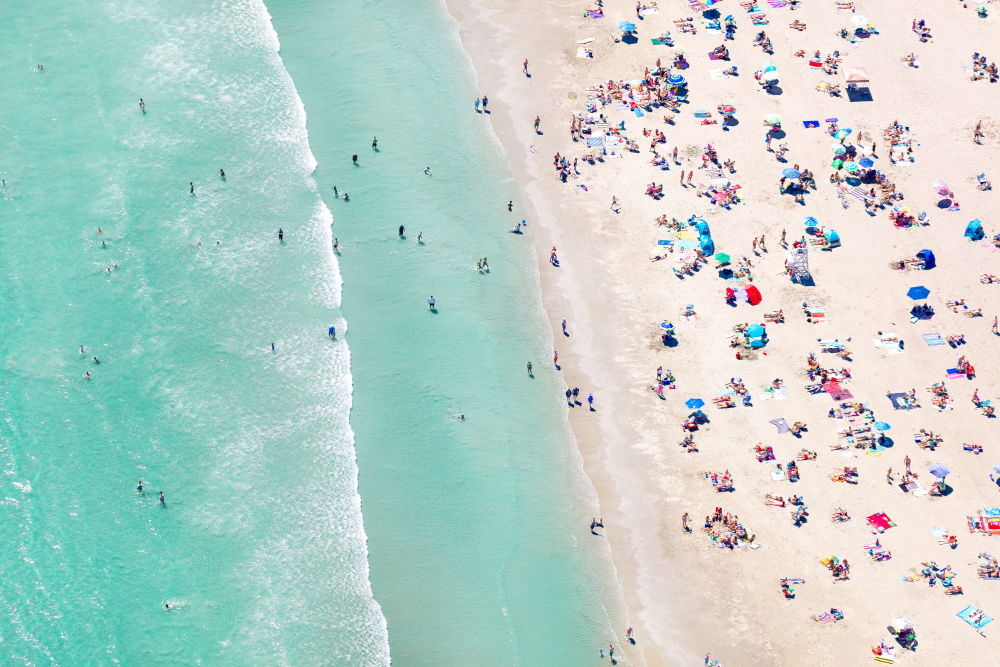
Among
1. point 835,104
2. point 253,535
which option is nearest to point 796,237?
point 835,104

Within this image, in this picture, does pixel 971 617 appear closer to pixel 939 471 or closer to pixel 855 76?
pixel 939 471

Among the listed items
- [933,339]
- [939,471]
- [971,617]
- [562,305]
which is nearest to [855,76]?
[933,339]

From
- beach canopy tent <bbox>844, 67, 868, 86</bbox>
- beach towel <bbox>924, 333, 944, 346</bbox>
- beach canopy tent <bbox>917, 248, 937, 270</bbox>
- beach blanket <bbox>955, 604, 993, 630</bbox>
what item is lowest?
beach blanket <bbox>955, 604, 993, 630</bbox>

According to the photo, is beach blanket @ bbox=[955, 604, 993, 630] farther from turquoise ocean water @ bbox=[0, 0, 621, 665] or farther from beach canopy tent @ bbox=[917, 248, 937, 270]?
beach canopy tent @ bbox=[917, 248, 937, 270]

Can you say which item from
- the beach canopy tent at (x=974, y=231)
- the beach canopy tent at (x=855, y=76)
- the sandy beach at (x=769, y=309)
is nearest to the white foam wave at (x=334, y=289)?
the sandy beach at (x=769, y=309)

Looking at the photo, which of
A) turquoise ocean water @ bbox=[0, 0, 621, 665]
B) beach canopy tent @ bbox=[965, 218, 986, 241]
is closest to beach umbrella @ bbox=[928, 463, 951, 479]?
beach canopy tent @ bbox=[965, 218, 986, 241]

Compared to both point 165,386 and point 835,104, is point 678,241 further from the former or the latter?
point 165,386
